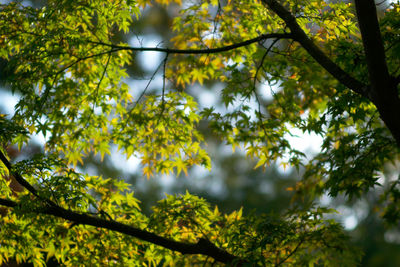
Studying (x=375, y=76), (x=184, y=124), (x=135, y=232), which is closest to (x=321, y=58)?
(x=375, y=76)

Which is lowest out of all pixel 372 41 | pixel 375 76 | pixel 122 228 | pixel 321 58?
pixel 122 228

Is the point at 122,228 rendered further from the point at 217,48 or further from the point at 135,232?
the point at 217,48

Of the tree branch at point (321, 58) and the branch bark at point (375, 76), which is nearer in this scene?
the branch bark at point (375, 76)

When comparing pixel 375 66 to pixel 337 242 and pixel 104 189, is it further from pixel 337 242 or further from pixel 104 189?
pixel 104 189

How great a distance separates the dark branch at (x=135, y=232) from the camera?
92.0 inches

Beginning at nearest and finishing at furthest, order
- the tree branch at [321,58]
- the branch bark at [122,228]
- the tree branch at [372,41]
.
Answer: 1. the tree branch at [372,41]
2. the tree branch at [321,58]
3. the branch bark at [122,228]

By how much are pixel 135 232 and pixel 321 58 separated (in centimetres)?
165

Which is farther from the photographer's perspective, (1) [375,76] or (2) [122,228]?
(2) [122,228]

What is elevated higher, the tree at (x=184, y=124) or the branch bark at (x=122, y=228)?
the tree at (x=184, y=124)

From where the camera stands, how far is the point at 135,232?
8.00 ft

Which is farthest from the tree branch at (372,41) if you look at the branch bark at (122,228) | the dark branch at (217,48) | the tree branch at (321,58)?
the branch bark at (122,228)

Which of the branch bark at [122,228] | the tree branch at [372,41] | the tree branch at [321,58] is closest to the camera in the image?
→ the tree branch at [372,41]

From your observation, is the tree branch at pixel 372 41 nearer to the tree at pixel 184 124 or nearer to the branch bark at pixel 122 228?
Result: the tree at pixel 184 124

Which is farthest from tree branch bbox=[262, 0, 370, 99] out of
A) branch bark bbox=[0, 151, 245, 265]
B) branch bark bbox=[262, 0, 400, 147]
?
branch bark bbox=[0, 151, 245, 265]
